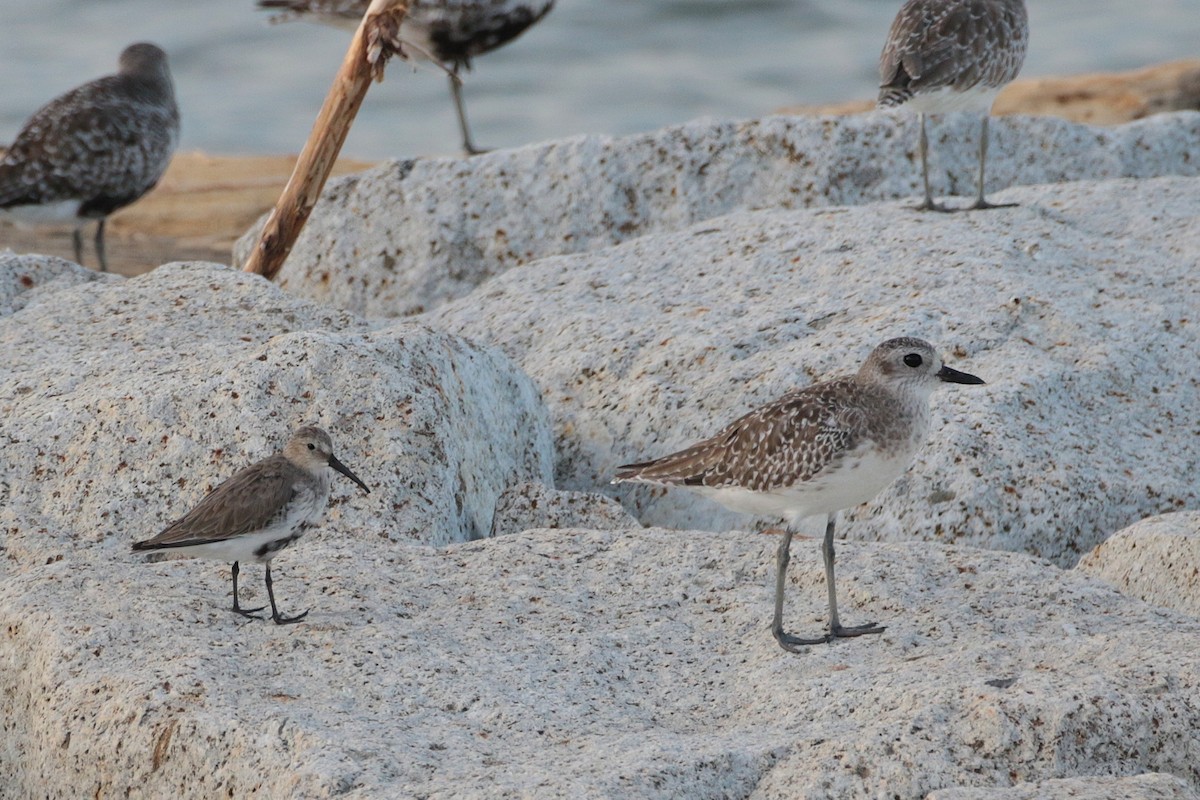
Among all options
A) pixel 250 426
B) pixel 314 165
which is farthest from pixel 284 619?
pixel 314 165

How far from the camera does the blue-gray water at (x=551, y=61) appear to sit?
2395cm

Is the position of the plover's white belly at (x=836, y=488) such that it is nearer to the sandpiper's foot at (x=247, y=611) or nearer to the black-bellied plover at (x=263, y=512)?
the black-bellied plover at (x=263, y=512)

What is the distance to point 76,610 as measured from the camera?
6.27 meters

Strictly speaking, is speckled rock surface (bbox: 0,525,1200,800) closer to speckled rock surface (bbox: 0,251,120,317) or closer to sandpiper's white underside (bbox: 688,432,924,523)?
sandpiper's white underside (bbox: 688,432,924,523)

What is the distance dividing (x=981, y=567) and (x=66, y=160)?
10.2m

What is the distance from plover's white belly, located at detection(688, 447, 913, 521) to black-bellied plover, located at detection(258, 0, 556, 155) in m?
10.1

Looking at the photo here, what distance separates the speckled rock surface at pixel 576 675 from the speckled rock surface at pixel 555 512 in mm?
712

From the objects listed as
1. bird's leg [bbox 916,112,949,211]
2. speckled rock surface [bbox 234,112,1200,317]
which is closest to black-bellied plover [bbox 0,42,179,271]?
speckled rock surface [bbox 234,112,1200,317]

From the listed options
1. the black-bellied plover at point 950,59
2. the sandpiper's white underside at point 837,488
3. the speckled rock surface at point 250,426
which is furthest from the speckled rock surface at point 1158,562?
the black-bellied plover at point 950,59

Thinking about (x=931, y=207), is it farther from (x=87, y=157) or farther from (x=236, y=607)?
(x=87, y=157)

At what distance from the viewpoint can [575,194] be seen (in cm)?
1205

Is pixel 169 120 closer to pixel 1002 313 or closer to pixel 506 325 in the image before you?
pixel 506 325

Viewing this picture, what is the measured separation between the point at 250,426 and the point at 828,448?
286cm

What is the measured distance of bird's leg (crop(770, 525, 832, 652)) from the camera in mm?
6414
